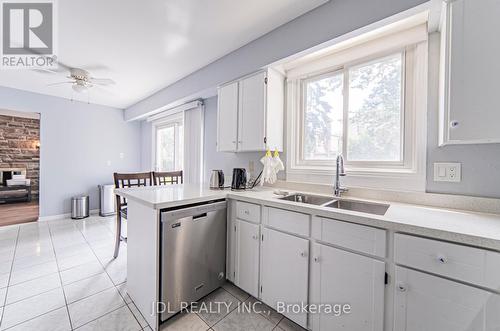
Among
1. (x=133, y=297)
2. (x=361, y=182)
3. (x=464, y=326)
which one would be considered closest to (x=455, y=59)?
(x=361, y=182)

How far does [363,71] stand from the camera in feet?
5.67

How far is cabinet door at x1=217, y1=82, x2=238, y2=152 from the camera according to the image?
2.18 metres

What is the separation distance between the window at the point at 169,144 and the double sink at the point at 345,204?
2625mm

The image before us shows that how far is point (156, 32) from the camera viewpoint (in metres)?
1.89

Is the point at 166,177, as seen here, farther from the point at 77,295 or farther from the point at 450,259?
the point at 450,259

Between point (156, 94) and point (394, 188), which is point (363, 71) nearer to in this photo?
point (394, 188)

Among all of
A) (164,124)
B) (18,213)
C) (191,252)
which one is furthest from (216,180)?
(18,213)

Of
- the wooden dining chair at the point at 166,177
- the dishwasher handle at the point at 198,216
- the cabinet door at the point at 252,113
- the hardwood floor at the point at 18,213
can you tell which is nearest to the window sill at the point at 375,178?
the cabinet door at the point at 252,113

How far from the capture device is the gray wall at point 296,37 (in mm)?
1318

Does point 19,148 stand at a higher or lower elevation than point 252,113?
lower

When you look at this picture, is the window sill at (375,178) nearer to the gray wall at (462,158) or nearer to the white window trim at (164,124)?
the gray wall at (462,158)

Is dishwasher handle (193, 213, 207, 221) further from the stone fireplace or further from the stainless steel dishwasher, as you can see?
the stone fireplace

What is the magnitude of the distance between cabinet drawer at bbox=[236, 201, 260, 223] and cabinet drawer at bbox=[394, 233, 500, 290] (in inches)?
34.7

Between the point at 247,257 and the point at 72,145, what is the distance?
4.41 m
